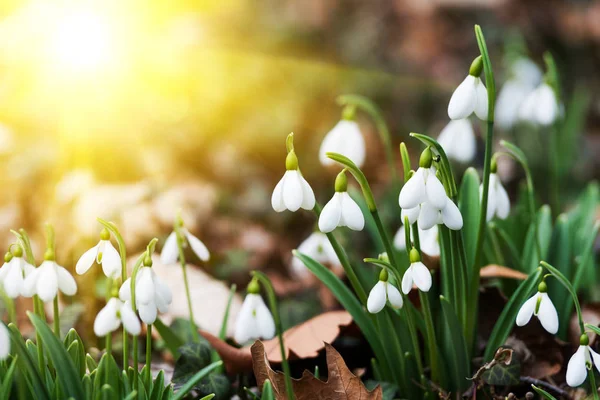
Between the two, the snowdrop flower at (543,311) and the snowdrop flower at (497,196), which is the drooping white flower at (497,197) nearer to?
the snowdrop flower at (497,196)

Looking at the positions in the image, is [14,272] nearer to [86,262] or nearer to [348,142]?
[86,262]

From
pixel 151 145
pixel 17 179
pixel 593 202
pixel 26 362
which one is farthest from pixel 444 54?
pixel 26 362

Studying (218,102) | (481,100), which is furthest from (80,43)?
(481,100)

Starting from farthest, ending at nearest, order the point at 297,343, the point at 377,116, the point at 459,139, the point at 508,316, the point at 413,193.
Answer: the point at 377,116 → the point at 459,139 → the point at 297,343 → the point at 508,316 → the point at 413,193

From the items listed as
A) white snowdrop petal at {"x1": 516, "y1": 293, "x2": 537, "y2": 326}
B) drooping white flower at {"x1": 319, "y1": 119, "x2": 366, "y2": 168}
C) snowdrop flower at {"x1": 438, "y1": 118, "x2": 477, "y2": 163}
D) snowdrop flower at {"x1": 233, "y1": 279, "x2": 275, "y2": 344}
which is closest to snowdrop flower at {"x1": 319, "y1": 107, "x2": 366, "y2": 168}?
drooping white flower at {"x1": 319, "y1": 119, "x2": 366, "y2": 168}

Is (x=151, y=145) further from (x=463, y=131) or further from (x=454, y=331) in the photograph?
(x=454, y=331)

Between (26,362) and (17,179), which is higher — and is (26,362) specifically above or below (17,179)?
above
